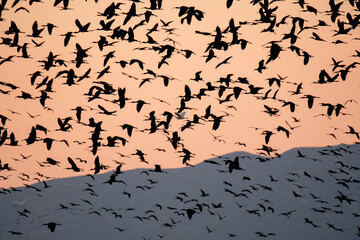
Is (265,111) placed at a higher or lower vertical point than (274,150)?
higher

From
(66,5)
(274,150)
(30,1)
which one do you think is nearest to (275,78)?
(274,150)

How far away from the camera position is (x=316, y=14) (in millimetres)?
11383

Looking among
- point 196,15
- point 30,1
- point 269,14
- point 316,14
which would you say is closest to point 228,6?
point 196,15

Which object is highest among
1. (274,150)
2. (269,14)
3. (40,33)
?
(269,14)

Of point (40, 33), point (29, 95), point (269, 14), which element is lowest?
point (29, 95)

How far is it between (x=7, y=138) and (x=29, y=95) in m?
1.62

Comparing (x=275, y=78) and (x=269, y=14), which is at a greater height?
(x=269, y=14)

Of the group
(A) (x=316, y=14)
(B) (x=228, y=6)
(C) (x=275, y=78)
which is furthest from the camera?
(C) (x=275, y=78)

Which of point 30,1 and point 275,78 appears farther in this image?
point 275,78

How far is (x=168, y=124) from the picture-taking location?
11.8 metres

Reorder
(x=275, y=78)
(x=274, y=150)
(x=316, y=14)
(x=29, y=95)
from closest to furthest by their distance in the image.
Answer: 1. (x=316, y=14)
2. (x=275, y=78)
3. (x=29, y=95)
4. (x=274, y=150)

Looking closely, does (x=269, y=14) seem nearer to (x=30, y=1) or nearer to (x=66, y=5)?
(x=66, y=5)

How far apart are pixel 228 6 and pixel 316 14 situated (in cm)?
308

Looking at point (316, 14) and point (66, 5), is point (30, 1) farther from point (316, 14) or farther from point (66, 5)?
point (316, 14)
